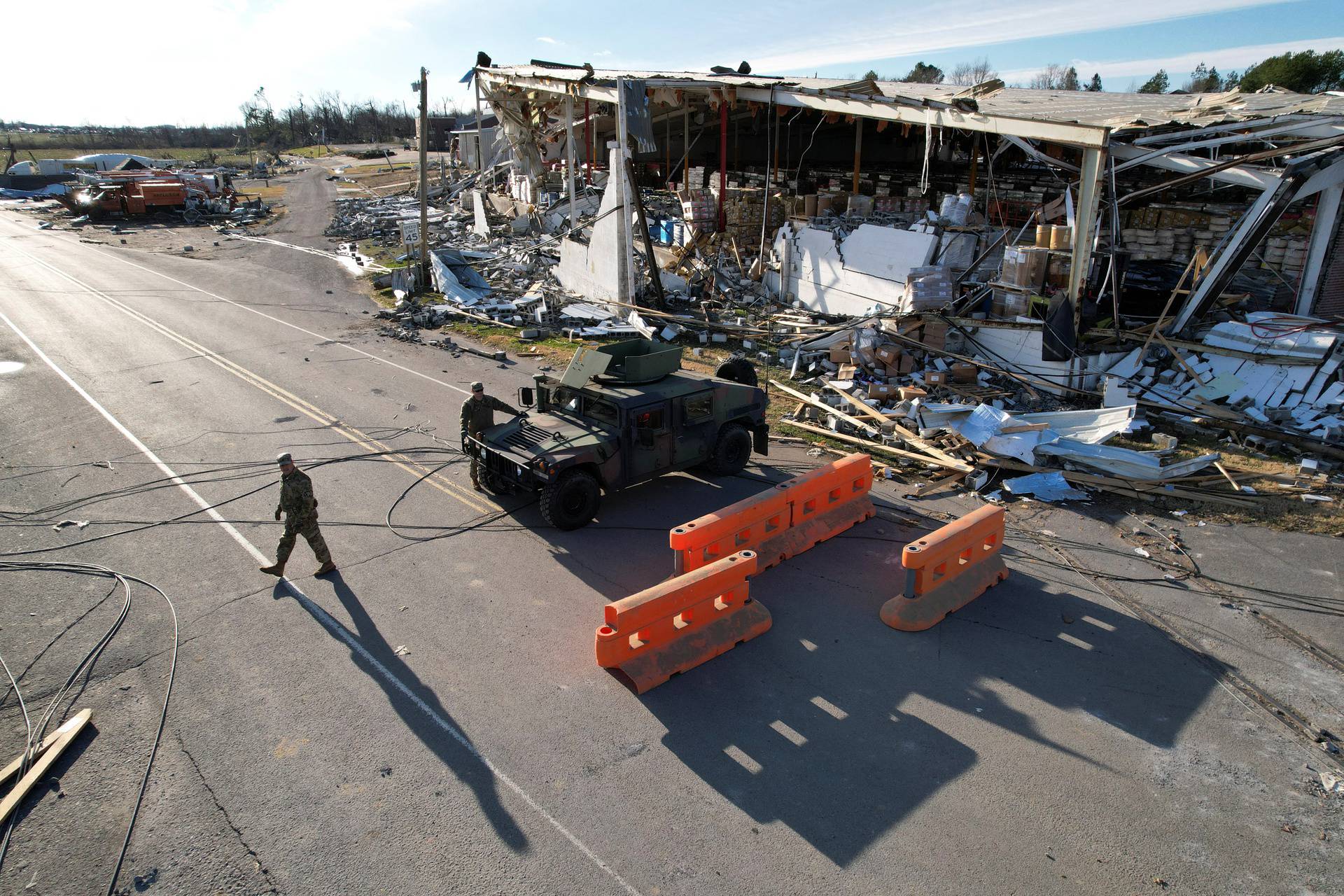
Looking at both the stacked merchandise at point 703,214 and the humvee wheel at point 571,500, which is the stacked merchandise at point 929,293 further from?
the humvee wheel at point 571,500

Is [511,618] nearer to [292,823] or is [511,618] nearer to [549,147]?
[292,823]

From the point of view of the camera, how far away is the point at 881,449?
12.0 m

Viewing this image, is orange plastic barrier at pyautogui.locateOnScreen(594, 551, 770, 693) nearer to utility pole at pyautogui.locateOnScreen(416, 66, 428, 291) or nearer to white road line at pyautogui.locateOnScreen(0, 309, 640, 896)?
white road line at pyautogui.locateOnScreen(0, 309, 640, 896)

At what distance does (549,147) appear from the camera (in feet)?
122

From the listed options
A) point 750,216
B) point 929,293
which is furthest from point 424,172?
point 929,293

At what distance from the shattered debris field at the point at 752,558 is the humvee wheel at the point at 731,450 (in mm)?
100

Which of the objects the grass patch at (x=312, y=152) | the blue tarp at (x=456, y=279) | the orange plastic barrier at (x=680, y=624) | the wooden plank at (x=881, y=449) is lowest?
the orange plastic barrier at (x=680, y=624)

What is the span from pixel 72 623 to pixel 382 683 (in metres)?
3.58

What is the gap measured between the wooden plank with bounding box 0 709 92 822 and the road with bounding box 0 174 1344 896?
0.42 feet

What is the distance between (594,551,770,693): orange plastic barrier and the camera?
696 cm

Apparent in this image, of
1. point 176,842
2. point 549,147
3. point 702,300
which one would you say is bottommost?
point 176,842

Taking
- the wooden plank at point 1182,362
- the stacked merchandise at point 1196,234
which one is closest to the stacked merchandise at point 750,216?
the stacked merchandise at point 1196,234

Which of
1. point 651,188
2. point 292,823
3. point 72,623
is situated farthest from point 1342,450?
point 651,188

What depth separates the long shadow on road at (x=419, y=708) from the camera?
5.66 m
